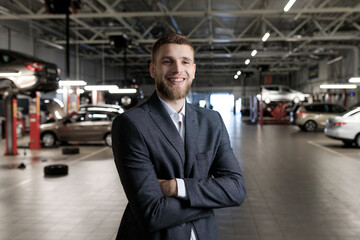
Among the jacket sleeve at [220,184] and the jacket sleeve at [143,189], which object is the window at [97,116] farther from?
the jacket sleeve at [143,189]

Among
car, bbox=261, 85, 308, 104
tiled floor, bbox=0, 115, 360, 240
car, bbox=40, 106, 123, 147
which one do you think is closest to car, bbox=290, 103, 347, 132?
car, bbox=261, 85, 308, 104

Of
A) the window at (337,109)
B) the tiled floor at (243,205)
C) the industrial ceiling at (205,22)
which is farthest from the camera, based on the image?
the window at (337,109)

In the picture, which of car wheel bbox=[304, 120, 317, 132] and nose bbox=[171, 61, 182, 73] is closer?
nose bbox=[171, 61, 182, 73]

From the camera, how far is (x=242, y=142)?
557 inches

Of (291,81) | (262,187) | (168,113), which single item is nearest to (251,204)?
(262,187)

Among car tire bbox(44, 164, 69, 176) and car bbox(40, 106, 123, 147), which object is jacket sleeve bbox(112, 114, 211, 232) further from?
car bbox(40, 106, 123, 147)

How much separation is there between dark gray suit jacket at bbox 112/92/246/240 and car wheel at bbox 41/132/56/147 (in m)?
12.2

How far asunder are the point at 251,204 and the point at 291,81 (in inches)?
1496

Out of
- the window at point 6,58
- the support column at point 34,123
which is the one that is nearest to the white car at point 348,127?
the support column at point 34,123

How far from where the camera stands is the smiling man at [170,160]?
166cm

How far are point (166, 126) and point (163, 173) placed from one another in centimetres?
22

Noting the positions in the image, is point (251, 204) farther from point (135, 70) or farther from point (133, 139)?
point (135, 70)

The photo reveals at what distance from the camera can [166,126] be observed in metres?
1.73

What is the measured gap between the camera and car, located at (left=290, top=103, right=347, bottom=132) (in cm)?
1856
